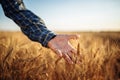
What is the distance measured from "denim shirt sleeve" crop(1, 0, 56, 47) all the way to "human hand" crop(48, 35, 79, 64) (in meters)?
Answer: 0.04

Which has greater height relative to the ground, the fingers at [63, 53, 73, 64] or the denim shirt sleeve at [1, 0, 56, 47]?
the denim shirt sleeve at [1, 0, 56, 47]

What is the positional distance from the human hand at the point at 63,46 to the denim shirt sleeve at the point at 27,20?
0.15 feet

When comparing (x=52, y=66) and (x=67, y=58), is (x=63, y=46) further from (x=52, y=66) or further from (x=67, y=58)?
(x=52, y=66)

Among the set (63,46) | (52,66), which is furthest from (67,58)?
(52,66)

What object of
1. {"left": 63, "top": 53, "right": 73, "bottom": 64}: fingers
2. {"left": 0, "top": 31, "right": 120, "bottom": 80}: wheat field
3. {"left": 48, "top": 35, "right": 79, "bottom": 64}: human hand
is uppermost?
{"left": 48, "top": 35, "right": 79, "bottom": 64}: human hand

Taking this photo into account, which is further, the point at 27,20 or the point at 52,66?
the point at 52,66

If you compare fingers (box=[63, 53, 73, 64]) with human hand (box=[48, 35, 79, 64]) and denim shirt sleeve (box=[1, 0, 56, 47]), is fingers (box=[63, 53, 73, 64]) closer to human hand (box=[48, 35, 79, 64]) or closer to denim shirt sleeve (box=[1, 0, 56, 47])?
human hand (box=[48, 35, 79, 64])

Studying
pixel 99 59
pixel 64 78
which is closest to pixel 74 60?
pixel 64 78

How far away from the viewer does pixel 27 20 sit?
198 centimetres

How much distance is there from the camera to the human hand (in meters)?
1.89

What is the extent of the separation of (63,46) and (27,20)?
22cm

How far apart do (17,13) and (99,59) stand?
51cm

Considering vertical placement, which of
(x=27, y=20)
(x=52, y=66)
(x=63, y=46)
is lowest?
(x=52, y=66)

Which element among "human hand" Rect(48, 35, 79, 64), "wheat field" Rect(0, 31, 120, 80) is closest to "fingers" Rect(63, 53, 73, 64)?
"human hand" Rect(48, 35, 79, 64)
